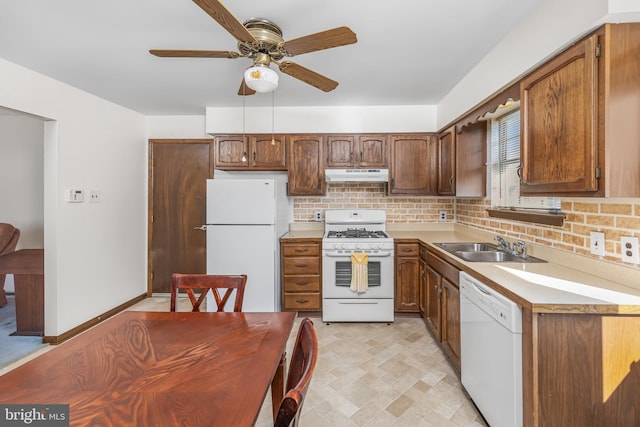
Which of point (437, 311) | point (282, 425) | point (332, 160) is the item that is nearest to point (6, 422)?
point (282, 425)

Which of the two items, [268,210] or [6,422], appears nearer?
[6,422]

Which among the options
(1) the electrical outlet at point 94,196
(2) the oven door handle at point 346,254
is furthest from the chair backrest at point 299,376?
(1) the electrical outlet at point 94,196

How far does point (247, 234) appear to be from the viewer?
10.1 ft

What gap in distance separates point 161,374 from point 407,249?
103 inches

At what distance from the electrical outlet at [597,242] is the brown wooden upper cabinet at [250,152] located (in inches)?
109

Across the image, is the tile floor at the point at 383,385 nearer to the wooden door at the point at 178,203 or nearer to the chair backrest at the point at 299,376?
the chair backrest at the point at 299,376

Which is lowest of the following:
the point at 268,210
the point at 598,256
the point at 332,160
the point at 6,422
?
the point at 6,422

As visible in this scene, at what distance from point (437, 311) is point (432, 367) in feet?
1.49

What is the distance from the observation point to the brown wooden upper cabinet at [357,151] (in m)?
3.43

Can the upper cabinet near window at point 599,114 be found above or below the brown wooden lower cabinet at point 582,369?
above

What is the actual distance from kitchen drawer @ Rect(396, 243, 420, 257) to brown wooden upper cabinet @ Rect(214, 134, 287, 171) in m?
1.61

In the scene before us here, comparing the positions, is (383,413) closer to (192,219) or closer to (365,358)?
(365,358)

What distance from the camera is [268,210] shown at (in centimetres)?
308

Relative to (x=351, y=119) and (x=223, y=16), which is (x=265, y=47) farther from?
(x=351, y=119)
